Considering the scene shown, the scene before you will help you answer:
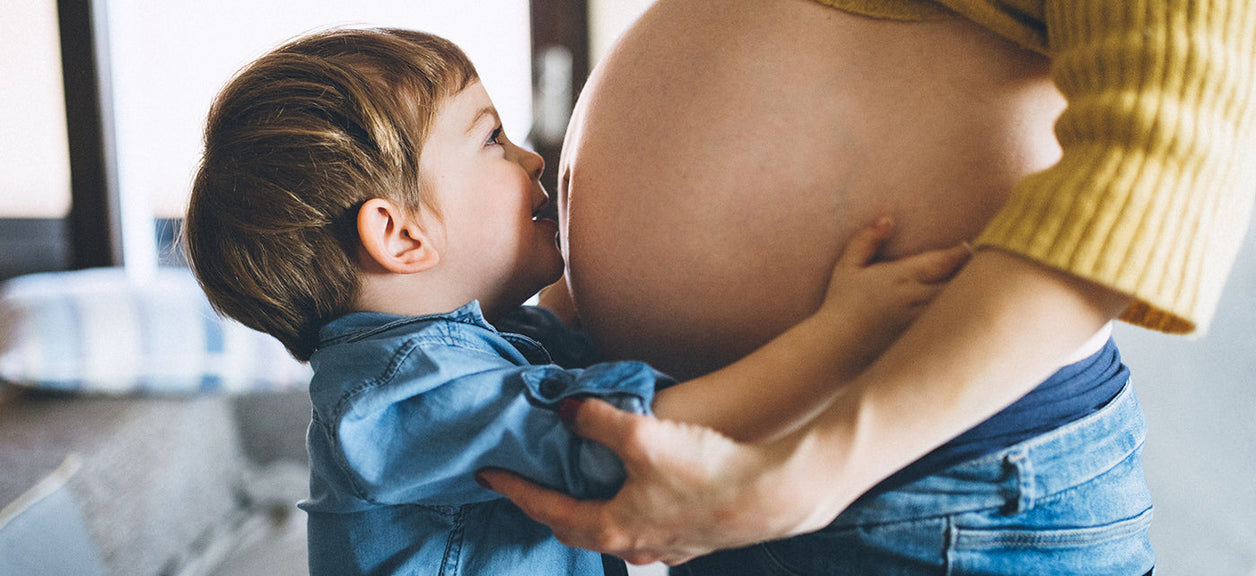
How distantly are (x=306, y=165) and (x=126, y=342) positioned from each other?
1380mm

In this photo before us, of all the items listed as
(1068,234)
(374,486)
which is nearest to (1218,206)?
(1068,234)

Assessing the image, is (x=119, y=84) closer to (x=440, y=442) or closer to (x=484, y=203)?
(x=484, y=203)

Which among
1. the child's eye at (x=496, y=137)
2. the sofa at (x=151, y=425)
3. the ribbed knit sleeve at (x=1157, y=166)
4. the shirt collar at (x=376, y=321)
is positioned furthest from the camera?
the sofa at (x=151, y=425)

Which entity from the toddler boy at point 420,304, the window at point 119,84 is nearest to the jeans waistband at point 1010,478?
the toddler boy at point 420,304

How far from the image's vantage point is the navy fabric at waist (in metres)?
0.54

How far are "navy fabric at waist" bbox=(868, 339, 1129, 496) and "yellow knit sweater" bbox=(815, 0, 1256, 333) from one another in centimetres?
12

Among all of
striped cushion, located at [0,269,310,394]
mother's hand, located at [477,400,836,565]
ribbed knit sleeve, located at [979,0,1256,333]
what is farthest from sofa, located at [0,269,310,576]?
ribbed knit sleeve, located at [979,0,1256,333]

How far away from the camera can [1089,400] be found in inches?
22.4

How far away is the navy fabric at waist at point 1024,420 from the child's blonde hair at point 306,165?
1.57 feet

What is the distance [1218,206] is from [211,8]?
2.44 meters

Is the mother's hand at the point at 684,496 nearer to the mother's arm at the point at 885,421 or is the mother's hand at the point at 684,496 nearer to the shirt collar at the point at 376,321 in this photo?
the mother's arm at the point at 885,421

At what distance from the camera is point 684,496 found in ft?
1.54

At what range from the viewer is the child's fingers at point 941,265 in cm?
52

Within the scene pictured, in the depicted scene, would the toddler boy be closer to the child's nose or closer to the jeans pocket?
the child's nose
